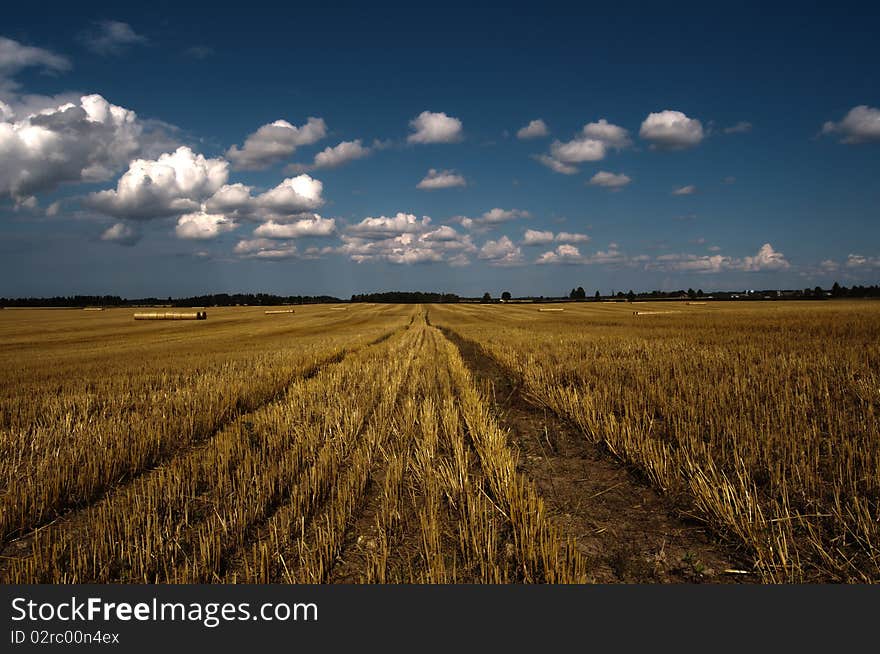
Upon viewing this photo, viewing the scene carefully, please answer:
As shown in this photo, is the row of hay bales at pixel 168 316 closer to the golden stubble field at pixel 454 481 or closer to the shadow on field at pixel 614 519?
the golden stubble field at pixel 454 481

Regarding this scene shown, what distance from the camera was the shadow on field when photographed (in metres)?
3.64

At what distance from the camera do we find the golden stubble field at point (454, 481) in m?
3.67

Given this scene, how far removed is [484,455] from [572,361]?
9097 millimetres

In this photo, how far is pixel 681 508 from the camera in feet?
15.7

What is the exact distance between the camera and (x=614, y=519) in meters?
→ 4.64

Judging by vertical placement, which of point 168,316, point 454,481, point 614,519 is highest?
point 168,316

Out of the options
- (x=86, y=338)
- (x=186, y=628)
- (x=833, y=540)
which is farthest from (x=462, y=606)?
(x=86, y=338)

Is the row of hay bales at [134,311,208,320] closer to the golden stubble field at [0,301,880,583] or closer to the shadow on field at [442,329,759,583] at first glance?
the golden stubble field at [0,301,880,583]

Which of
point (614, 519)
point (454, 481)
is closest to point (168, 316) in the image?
point (454, 481)

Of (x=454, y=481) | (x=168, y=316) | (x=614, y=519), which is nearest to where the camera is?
(x=614, y=519)

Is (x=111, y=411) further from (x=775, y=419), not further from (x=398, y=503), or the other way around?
(x=775, y=419)

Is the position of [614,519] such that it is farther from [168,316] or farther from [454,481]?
[168,316]

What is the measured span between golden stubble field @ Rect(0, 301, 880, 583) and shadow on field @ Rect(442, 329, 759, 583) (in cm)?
2

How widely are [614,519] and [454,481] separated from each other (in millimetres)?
1758
